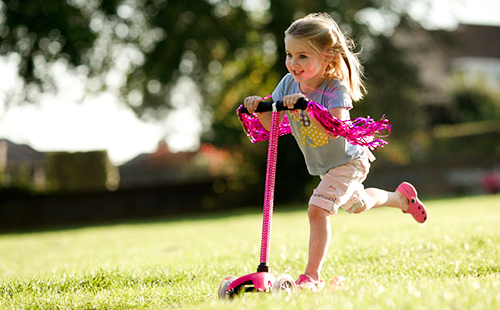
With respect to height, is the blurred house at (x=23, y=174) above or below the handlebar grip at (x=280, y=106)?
below

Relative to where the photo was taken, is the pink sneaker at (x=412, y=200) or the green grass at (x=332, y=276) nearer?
the green grass at (x=332, y=276)

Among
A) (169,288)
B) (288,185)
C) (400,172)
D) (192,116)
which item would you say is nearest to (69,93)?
(192,116)

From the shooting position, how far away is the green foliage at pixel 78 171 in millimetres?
18984

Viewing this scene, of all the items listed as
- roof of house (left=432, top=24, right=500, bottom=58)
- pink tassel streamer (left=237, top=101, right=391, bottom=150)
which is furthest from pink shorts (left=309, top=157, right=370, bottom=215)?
roof of house (left=432, top=24, right=500, bottom=58)

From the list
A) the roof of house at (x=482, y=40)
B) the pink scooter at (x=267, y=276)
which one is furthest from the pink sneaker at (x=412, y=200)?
the roof of house at (x=482, y=40)

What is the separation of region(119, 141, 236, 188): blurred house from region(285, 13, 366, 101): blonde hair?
15.9m

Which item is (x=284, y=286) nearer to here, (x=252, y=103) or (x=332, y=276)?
(x=332, y=276)

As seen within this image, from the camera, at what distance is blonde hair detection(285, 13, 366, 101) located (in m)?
4.08

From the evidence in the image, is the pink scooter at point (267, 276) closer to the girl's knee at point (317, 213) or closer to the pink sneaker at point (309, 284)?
the pink sneaker at point (309, 284)

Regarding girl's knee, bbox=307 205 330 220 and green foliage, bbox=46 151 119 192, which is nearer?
girl's knee, bbox=307 205 330 220

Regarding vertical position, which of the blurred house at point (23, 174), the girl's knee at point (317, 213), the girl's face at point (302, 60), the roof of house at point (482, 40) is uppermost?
the roof of house at point (482, 40)

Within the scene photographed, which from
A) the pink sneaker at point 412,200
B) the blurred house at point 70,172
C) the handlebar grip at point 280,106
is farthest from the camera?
the blurred house at point 70,172

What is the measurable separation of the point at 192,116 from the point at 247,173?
11.3ft

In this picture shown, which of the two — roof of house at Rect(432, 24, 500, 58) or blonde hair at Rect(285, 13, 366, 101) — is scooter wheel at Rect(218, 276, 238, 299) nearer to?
blonde hair at Rect(285, 13, 366, 101)
